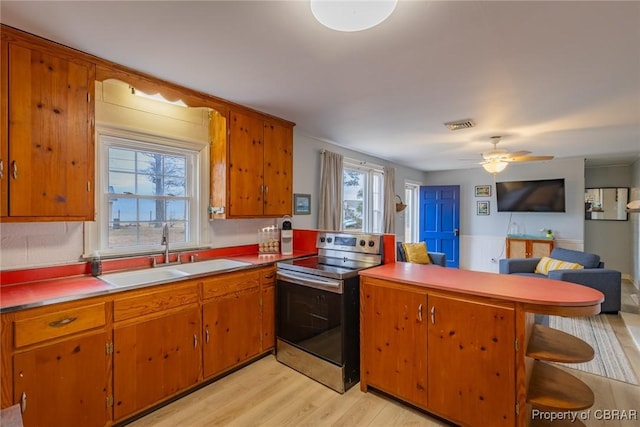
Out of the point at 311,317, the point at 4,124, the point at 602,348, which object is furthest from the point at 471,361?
the point at 4,124

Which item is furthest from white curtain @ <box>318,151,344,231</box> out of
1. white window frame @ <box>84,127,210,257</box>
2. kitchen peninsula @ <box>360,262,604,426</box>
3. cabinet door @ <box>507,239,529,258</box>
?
cabinet door @ <box>507,239,529,258</box>

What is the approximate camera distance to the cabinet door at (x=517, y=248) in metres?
5.84

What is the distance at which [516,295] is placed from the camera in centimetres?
170

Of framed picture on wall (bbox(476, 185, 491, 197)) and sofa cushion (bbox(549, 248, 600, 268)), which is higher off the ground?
framed picture on wall (bbox(476, 185, 491, 197))

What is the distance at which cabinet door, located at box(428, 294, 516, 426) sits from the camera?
1.73 meters

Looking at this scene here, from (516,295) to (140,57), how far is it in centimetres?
267

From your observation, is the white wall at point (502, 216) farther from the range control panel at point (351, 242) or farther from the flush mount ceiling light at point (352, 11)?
the flush mount ceiling light at point (352, 11)

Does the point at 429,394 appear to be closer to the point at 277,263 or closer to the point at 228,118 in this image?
the point at 277,263

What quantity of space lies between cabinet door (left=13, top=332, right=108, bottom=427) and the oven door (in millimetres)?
1375

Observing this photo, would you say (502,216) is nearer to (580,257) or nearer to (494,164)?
(580,257)

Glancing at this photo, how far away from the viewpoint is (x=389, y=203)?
5738 mm

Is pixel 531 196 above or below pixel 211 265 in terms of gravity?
above

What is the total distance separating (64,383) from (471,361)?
233 centimetres

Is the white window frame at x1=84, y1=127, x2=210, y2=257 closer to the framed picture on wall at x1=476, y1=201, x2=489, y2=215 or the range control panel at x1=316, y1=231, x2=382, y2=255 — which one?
the range control panel at x1=316, y1=231, x2=382, y2=255
